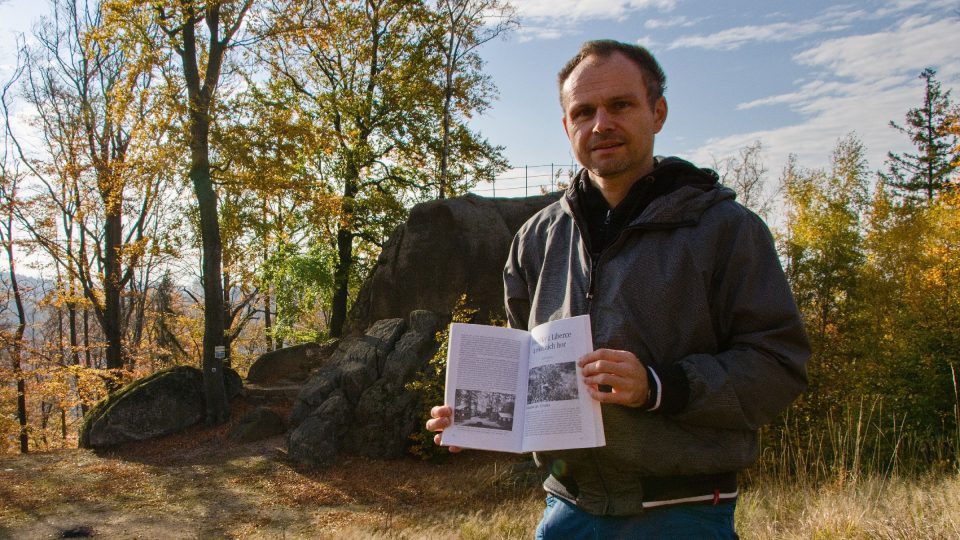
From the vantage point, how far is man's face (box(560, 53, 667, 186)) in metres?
1.89

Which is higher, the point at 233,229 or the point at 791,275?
the point at 233,229

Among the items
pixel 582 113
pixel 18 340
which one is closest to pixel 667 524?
pixel 582 113

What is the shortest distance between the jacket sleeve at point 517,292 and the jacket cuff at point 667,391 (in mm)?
720

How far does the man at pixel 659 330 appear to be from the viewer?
1.67m

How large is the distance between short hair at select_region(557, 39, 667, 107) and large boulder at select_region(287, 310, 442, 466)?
33.7 feet

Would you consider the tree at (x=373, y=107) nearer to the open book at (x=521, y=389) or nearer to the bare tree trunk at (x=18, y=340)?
the bare tree trunk at (x=18, y=340)

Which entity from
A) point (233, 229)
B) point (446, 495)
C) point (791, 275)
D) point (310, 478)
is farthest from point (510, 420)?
point (233, 229)

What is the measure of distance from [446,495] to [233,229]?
10531mm

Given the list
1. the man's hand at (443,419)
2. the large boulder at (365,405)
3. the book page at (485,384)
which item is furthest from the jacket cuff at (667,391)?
the large boulder at (365,405)

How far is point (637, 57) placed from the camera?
6.34 feet

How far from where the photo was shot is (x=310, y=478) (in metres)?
10.9

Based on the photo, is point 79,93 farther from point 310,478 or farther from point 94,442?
point 310,478

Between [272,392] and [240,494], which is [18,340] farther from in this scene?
[240,494]

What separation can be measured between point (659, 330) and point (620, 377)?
0.23 meters
